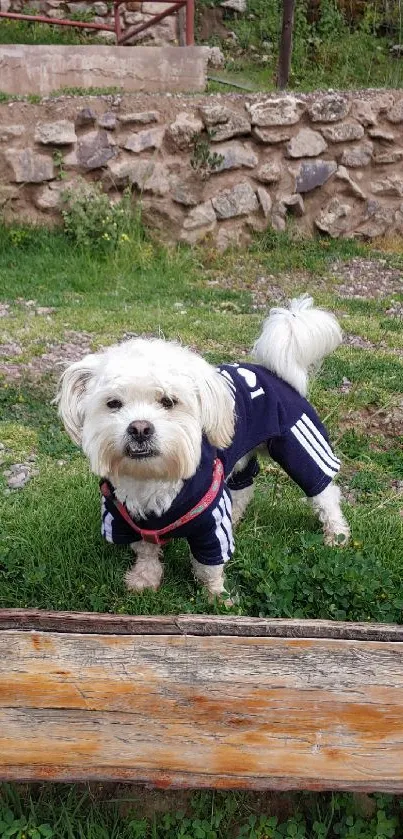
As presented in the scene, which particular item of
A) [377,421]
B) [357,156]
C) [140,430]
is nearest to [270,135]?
[357,156]

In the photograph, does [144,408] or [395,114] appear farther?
[395,114]

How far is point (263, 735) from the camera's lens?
87.6 inches

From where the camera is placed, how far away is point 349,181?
904 cm

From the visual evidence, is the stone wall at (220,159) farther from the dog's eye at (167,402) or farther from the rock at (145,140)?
the dog's eye at (167,402)

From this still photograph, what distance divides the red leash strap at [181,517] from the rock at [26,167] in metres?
5.97

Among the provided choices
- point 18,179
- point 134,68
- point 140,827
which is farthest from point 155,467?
point 134,68

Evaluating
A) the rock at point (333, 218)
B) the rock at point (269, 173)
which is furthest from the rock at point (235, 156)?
the rock at point (333, 218)

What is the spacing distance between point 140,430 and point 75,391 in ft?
1.28

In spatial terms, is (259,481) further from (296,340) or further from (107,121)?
(107,121)

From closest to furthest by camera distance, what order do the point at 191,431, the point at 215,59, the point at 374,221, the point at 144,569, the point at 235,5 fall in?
1. the point at 191,431
2. the point at 144,569
3. the point at 374,221
4. the point at 215,59
5. the point at 235,5

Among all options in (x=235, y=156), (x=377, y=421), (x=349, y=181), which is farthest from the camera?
(x=349, y=181)

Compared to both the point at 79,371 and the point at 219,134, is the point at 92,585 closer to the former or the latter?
the point at 79,371

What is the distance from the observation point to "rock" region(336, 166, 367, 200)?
902cm

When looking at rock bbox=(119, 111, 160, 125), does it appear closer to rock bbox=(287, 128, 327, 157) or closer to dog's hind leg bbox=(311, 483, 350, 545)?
rock bbox=(287, 128, 327, 157)
